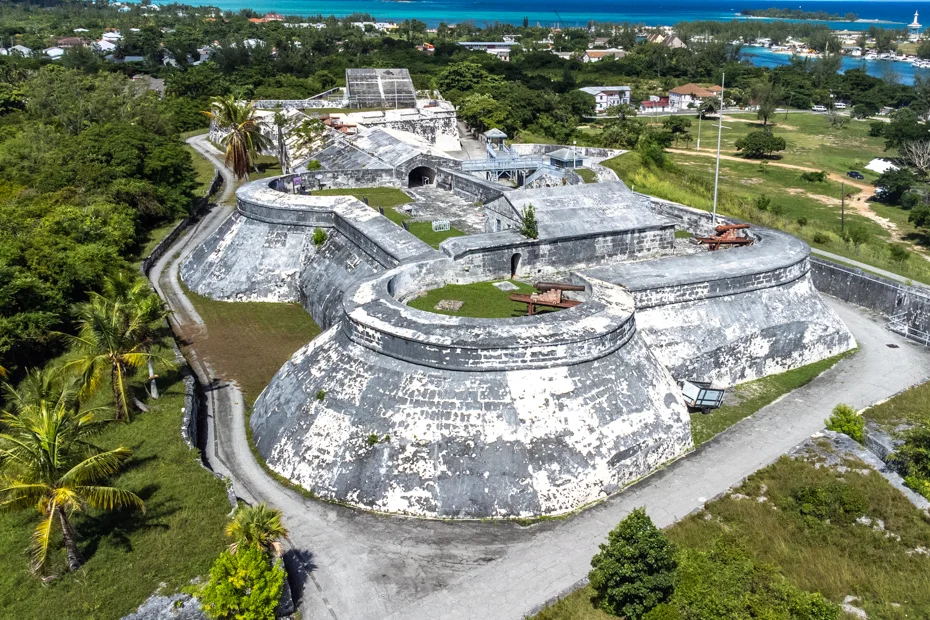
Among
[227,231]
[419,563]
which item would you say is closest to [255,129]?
[227,231]

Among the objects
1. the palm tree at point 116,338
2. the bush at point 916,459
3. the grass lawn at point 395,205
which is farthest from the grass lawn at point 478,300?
the bush at point 916,459

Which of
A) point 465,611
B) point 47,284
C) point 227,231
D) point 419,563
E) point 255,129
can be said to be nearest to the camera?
point 465,611

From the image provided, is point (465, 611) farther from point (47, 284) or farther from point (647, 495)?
point (47, 284)

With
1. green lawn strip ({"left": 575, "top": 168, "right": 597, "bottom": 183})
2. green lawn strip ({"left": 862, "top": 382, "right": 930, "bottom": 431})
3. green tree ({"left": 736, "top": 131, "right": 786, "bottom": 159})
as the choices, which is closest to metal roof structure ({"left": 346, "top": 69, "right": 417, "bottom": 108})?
green lawn strip ({"left": 575, "top": 168, "right": 597, "bottom": 183})

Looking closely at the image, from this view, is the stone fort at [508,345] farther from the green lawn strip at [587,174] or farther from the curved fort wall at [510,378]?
the green lawn strip at [587,174]

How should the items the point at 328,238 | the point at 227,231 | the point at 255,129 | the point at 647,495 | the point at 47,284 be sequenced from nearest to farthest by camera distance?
the point at 647,495
the point at 47,284
the point at 328,238
the point at 227,231
the point at 255,129

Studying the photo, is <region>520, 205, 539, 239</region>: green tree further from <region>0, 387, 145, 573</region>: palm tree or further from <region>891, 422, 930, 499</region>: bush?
<region>0, 387, 145, 573</region>: palm tree
